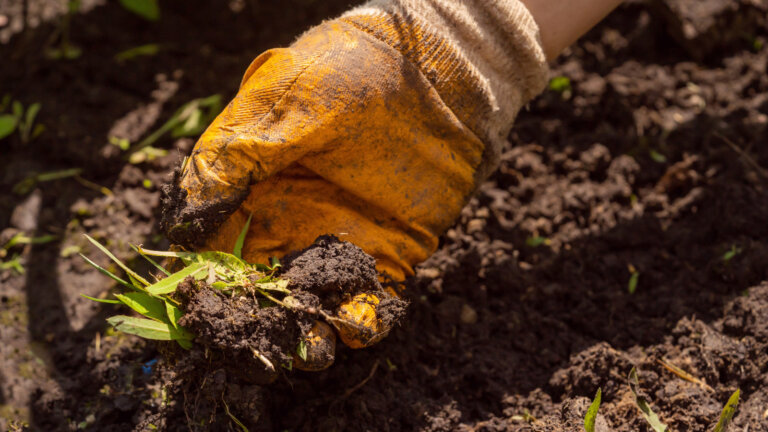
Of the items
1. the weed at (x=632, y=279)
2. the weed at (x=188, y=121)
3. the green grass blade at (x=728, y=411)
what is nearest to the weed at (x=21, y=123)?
the weed at (x=188, y=121)

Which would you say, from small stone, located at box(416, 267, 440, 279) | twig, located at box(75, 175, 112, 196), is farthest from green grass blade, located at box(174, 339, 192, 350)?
twig, located at box(75, 175, 112, 196)

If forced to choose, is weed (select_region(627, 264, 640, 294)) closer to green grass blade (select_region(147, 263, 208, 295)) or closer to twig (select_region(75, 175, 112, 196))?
green grass blade (select_region(147, 263, 208, 295))

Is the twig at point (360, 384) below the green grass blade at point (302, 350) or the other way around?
below

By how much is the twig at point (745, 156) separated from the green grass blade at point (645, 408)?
1107 mm

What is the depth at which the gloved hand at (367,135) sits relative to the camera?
1.61 metres

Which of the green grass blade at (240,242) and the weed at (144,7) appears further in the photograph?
the weed at (144,7)

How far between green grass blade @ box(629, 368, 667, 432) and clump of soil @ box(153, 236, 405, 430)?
0.73 m

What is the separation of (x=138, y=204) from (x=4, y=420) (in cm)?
92

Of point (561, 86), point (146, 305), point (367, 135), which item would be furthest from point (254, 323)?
point (561, 86)

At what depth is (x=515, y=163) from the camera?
2.51m

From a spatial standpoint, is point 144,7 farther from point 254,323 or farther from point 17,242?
point 254,323

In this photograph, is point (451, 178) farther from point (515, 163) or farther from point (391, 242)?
point (515, 163)

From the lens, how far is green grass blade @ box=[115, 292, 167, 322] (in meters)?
1.55

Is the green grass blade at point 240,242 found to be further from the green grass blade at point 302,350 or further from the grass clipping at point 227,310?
the green grass blade at point 302,350
